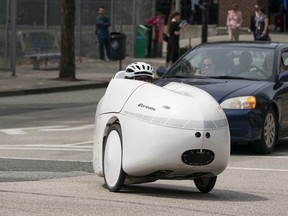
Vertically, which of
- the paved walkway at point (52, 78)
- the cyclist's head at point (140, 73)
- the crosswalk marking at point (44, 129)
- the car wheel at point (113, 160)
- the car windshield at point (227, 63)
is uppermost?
the cyclist's head at point (140, 73)

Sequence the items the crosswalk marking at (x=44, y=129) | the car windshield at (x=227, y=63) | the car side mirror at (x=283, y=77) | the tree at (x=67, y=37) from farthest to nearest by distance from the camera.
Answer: the tree at (x=67, y=37), the crosswalk marking at (x=44, y=129), the car windshield at (x=227, y=63), the car side mirror at (x=283, y=77)

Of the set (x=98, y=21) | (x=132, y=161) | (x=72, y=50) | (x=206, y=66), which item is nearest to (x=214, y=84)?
(x=206, y=66)

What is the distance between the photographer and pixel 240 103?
14.4 meters

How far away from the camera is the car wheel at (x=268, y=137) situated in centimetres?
1456

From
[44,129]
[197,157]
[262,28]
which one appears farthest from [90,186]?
[262,28]

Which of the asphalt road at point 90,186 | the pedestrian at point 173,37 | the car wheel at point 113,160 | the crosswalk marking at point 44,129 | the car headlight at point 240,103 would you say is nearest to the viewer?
the asphalt road at point 90,186

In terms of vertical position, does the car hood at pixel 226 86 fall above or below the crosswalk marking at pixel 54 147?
above

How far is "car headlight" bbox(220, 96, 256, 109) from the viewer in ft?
47.0

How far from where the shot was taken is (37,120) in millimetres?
19328

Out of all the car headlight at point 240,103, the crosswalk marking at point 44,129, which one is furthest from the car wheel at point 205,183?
the crosswalk marking at point 44,129

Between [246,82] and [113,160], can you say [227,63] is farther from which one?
[113,160]

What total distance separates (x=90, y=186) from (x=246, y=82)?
16.2ft

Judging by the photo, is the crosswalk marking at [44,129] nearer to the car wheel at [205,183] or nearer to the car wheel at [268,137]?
the car wheel at [268,137]

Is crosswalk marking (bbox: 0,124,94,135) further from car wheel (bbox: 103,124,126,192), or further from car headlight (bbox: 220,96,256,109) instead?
car wheel (bbox: 103,124,126,192)
